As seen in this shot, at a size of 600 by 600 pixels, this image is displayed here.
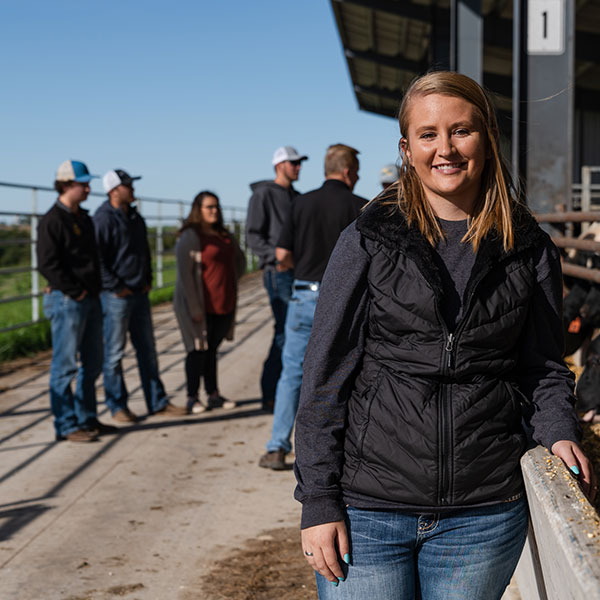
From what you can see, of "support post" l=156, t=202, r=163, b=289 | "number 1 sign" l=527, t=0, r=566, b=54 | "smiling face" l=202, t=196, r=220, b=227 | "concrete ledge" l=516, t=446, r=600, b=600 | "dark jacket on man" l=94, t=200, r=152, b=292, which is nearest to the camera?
"concrete ledge" l=516, t=446, r=600, b=600

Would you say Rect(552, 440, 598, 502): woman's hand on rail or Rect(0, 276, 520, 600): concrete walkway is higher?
Rect(552, 440, 598, 502): woman's hand on rail

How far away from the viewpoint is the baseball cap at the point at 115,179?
707cm

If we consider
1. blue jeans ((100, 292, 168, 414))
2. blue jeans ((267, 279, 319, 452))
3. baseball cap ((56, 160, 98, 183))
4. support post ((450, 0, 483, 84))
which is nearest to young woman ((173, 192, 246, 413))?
blue jeans ((100, 292, 168, 414))

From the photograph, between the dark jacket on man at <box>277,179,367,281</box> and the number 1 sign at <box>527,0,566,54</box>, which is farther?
the number 1 sign at <box>527,0,566,54</box>

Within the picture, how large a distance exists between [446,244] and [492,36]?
599 inches

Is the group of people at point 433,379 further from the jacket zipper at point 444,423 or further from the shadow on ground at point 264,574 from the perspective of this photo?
the shadow on ground at point 264,574

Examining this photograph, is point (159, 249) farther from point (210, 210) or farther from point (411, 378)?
point (411, 378)

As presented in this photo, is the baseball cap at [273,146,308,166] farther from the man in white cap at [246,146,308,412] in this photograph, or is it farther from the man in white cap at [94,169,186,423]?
the man in white cap at [94,169,186,423]

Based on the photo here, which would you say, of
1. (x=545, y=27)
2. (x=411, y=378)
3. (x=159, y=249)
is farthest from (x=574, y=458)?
(x=159, y=249)

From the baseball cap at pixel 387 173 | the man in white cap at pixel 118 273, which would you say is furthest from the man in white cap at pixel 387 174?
the man in white cap at pixel 118 273

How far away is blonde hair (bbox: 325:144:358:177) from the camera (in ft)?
19.3

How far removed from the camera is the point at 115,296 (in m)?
7.07

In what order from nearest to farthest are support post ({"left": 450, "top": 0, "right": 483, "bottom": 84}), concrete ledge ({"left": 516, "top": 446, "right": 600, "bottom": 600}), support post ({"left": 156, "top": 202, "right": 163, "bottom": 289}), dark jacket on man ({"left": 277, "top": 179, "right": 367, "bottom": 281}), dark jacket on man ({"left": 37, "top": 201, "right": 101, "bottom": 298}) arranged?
concrete ledge ({"left": 516, "top": 446, "right": 600, "bottom": 600})
dark jacket on man ({"left": 277, "top": 179, "right": 367, "bottom": 281})
dark jacket on man ({"left": 37, "top": 201, "right": 101, "bottom": 298})
support post ({"left": 450, "top": 0, "right": 483, "bottom": 84})
support post ({"left": 156, "top": 202, "right": 163, "bottom": 289})

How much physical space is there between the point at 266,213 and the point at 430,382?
18.3ft
